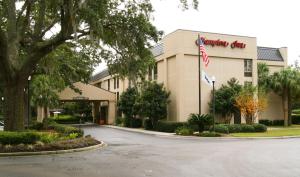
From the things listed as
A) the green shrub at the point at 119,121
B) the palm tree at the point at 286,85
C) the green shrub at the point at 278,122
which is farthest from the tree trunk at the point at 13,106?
the green shrub at the point at 119,121

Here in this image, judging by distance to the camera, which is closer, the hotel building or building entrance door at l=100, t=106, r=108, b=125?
the hotel building

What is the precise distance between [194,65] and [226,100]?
4.46m

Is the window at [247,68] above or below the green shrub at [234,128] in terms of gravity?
above

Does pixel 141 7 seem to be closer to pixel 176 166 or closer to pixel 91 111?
pixel 176 166

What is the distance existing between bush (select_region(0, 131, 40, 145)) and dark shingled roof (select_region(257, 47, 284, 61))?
121 ft

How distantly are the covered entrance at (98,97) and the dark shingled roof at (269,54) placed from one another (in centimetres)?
2066

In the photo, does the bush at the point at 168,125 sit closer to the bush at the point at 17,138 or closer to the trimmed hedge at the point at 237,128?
the trimmed hedge at the point at 237,128

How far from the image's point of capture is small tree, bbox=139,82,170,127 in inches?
1631

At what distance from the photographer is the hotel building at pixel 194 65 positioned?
40.8 metres

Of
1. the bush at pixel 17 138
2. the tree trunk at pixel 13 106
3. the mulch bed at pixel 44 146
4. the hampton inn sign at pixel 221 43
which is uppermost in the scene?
the hampton inn sign at pixel 221 43

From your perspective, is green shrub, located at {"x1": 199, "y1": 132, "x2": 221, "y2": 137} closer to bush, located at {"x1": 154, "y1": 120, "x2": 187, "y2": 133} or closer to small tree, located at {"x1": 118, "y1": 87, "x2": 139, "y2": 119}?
bush, located at {"x1": 154, "y1": 120, "x2": 187, "y2": 133}

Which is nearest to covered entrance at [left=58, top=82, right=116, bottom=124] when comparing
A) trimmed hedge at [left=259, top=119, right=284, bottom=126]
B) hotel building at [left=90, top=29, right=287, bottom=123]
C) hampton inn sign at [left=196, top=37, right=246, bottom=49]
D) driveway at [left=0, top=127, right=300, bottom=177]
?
hotel building at [left=90, top=29, right=287, bottom=123]

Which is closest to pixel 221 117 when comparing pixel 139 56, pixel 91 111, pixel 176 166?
pixel 139 56

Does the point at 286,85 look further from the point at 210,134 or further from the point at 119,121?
the point at 119,121
